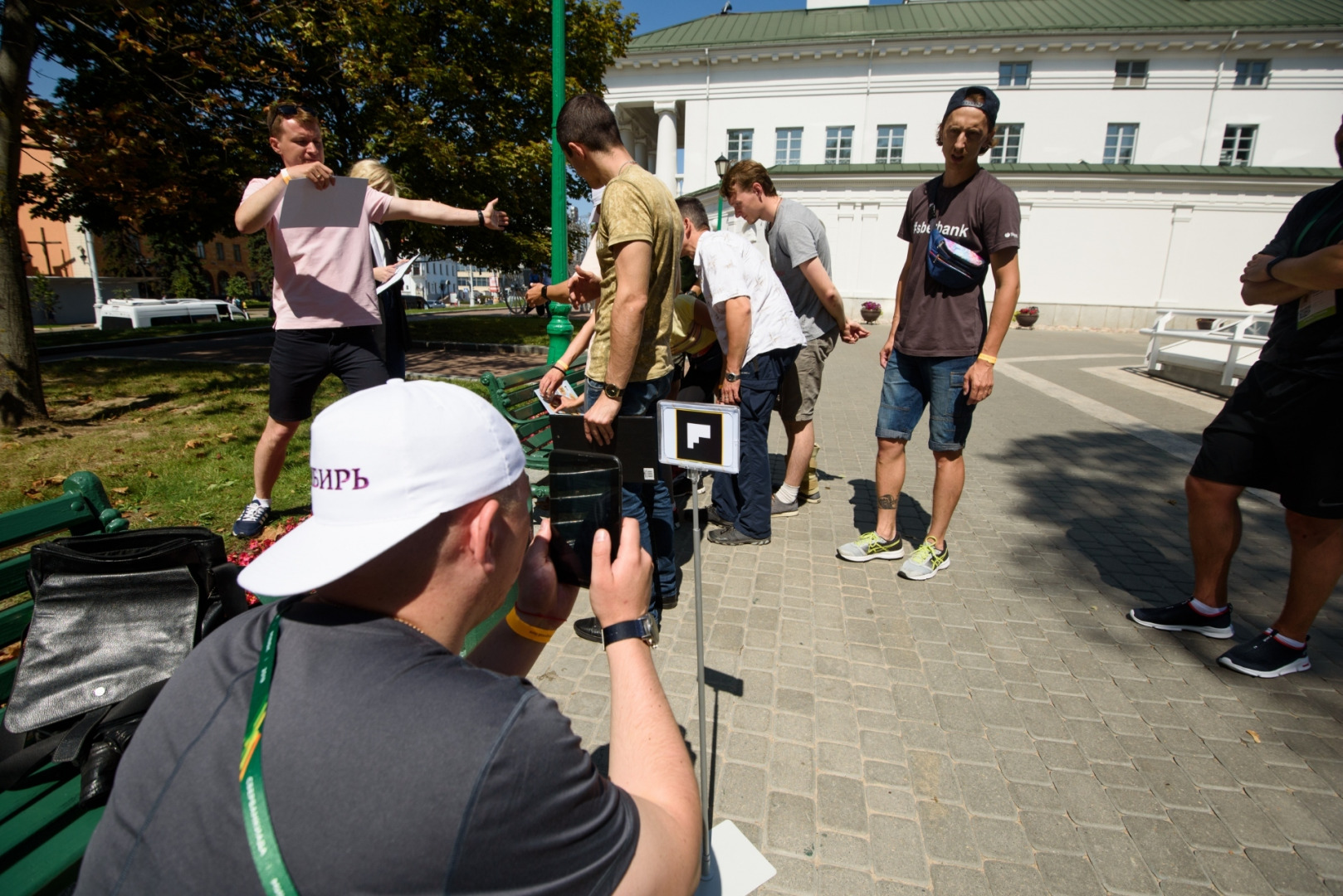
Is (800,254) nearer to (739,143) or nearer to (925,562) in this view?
(925,562)

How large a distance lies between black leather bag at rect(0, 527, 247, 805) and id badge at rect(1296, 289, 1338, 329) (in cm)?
389

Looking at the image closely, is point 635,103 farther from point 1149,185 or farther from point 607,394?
point 607,394

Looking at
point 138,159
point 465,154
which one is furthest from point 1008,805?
point 465,154

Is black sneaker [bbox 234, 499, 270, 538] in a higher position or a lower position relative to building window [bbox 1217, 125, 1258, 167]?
lower

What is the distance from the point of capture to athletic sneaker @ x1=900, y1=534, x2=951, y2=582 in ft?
12.0

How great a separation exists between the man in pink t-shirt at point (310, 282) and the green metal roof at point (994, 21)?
37.7 meters

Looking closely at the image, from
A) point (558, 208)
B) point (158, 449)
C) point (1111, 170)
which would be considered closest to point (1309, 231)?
point (558, 208)

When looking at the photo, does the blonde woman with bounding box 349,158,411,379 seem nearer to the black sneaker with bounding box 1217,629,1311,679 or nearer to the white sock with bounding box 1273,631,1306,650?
the black sneaker with bounding box 1217,629,1311,679

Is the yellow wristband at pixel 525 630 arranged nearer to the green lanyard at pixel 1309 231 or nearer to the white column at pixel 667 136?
the green lanyard at pixel 1309 231

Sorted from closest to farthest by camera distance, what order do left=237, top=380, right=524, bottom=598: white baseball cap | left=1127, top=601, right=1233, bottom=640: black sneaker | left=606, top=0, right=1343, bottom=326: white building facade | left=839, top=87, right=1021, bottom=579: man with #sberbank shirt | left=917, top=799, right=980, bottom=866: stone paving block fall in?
Result: left=237, top=380, right=524, bottom=598: white baseball cap, left=917, top=799, right=980, bottom=866: stone paving block, left=1127, top=601, right=1233, bottom=640: black sneaker, left=839, top=87, right=1021, bottom=579: man with #sberbank shirt, left=606, top=0, right=1343, bottom=326: white building facade

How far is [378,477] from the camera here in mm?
971

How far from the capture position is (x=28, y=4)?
577cm

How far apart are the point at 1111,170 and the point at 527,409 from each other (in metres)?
33.1

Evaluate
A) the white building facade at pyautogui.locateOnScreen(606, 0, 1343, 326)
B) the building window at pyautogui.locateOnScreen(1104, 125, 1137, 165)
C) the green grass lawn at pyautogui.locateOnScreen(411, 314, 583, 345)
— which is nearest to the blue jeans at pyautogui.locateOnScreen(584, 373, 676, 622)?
the green grass lawn at pyautogui.locateOnScreen(411, 314, 583, 345)
